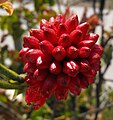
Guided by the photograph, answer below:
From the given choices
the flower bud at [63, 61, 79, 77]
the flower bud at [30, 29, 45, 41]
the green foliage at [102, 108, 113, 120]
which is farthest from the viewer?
the green foliage at [102, 108, 113, 120]

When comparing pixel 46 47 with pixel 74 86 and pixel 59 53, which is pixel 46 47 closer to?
pixel 59 53

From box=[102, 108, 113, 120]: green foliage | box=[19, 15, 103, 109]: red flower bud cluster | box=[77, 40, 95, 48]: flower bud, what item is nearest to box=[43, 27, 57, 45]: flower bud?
box=[19, 15, 103, 109]: red flower bud cluster

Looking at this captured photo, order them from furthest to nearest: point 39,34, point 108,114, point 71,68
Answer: point 108,114 → point 39,34 → point 71,68

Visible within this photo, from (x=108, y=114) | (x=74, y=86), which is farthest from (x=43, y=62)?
(x=108, y=114)

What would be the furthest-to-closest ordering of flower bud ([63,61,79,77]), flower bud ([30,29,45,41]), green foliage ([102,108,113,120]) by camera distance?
green foliage ([102,108,113,120]) < flower bud ([30,29,45,41]) < flower bud ([63,61,79,77])

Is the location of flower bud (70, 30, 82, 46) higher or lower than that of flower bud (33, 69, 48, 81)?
higher

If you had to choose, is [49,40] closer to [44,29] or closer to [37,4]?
[44,29]

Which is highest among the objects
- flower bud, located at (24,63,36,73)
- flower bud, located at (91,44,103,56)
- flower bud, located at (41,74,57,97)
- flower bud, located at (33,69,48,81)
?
flower bud, located at (91,44,103,56)

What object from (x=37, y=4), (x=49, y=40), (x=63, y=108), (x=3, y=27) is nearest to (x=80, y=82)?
(x=49, y=40)

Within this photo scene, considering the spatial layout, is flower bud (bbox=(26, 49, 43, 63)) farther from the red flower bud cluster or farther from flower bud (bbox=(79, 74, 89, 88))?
flower bud (bbox=(79, 74, 89, 88))
